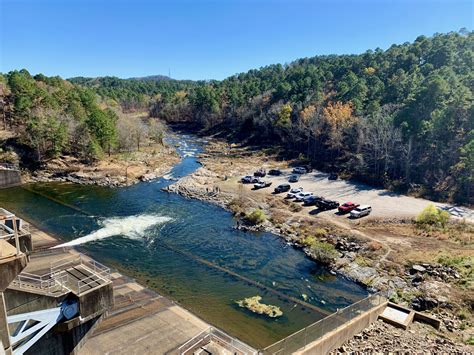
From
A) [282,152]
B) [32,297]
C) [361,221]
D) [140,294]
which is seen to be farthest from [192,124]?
[32,297]

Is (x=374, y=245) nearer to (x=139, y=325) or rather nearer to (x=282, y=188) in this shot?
(x=282, y=188)

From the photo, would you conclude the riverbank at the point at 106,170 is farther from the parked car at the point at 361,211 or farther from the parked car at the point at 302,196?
the parked car at the point at 361,211

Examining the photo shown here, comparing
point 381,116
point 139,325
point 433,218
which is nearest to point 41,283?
point 139,325

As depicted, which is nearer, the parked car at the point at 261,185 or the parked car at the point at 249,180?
the parked car at the point at 261,185

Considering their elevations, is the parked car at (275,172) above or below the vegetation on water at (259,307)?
above

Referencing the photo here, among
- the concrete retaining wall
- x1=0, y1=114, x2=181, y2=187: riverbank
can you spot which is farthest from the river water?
x1=0, y1=114, x2=181, y2=187: riverbank

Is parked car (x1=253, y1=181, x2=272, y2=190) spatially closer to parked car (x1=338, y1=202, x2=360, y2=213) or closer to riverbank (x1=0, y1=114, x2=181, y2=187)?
parked car (x1=338, y1=202, x2=360, y2=213)

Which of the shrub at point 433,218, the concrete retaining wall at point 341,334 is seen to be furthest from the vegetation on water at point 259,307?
the shrub at point 433,218
